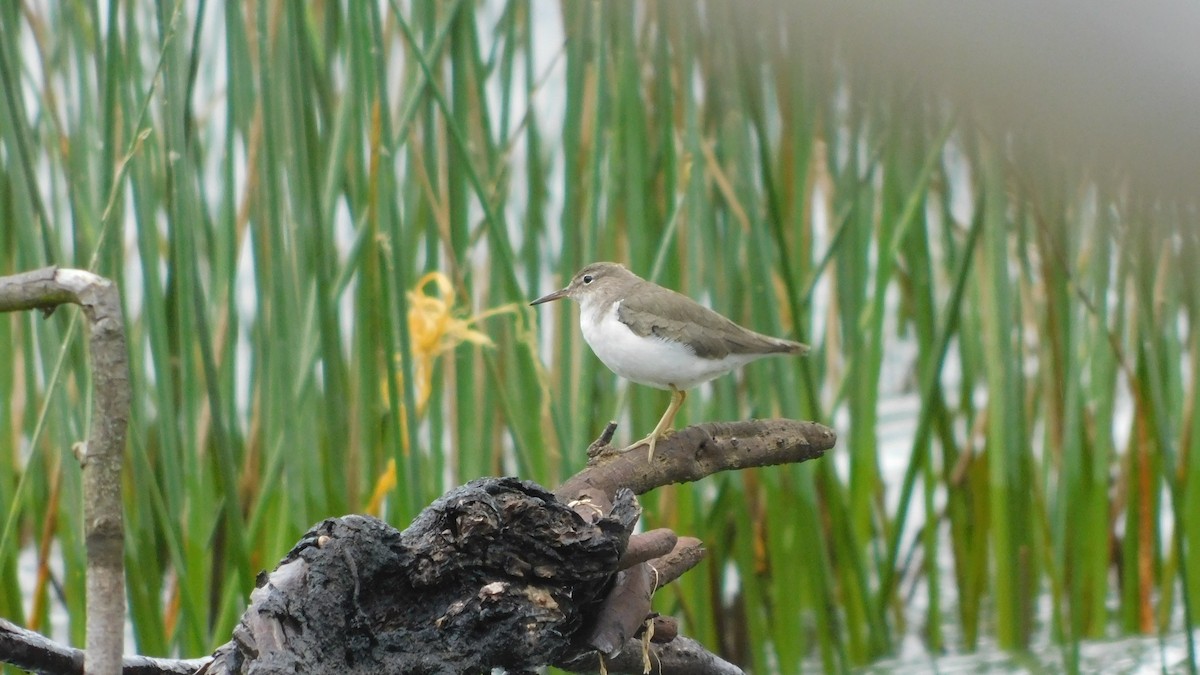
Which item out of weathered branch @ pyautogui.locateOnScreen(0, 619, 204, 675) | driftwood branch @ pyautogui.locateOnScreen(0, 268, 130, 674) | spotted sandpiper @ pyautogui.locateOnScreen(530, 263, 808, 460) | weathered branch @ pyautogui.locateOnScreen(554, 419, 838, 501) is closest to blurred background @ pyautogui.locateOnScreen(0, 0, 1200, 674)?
spotted sandpiper @ pyautogui.locateOnScreen(530, 263, 808, 460)

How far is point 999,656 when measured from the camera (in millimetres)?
2242

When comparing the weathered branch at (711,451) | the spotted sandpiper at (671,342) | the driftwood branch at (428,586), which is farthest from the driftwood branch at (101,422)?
the spotted sandpiper at (671,342)

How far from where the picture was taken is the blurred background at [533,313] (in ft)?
4.80

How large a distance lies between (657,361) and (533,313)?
514mm

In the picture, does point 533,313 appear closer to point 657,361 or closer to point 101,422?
point 657,361

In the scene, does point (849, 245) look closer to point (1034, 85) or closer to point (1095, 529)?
point (1095, 529)

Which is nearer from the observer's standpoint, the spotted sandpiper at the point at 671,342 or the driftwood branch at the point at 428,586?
the driftwood branch at the point at 428,586

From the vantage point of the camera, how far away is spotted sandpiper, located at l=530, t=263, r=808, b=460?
1.41 m

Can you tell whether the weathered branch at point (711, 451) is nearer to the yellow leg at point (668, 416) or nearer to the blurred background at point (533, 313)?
the yellow leg at point (668, 416)

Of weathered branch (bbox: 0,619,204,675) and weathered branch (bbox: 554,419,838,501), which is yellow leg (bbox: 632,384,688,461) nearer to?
weathered branch (bbox: 554,419,838,501)

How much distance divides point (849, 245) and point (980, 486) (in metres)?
0.66

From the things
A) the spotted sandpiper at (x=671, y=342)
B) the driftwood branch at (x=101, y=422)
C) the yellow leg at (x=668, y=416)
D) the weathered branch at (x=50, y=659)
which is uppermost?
the driftwood branch at (x=101, y=422)

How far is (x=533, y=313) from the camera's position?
6.19ft

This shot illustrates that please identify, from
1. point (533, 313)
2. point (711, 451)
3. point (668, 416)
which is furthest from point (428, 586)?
point (533, 313)
